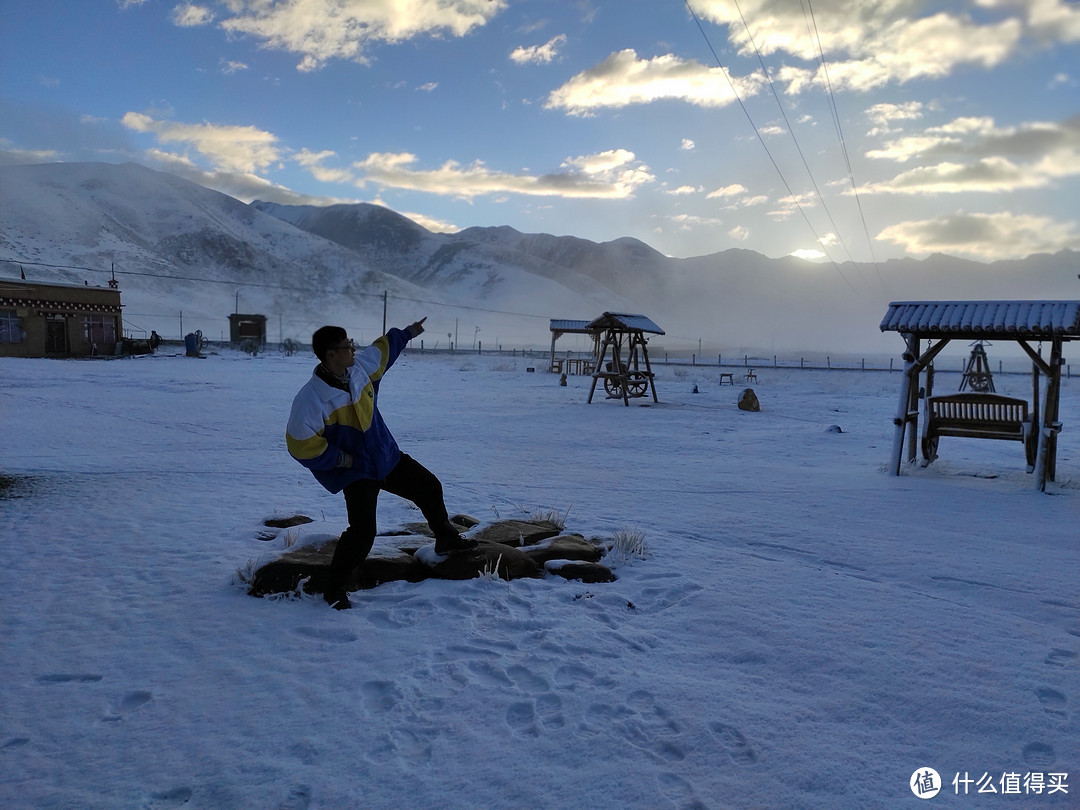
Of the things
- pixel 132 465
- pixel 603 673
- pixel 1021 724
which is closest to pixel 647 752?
pixel 603 673

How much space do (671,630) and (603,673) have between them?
0.75m

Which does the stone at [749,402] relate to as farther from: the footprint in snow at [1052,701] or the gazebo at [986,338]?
the footprint in snow at [1052,701]

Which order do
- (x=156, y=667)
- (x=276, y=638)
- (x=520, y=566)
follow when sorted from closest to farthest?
(x=156, y=667) → (x=276, y=638) → (x=520, y=566)

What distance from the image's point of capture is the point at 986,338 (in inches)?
350

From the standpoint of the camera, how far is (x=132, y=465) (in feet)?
29.3

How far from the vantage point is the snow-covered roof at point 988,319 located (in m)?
8.05

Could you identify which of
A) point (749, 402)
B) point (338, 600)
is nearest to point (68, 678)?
point (338, 600)

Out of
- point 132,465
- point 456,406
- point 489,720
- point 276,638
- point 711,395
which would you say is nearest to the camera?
point 489,720

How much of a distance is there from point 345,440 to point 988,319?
8.38m

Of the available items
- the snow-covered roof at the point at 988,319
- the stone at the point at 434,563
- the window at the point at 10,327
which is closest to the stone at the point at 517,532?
the stone at the point at 434,563

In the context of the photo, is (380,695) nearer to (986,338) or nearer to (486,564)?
(486,564)

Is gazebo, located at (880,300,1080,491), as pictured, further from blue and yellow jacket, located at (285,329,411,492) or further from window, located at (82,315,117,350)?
window, located at (82,315,117,350)

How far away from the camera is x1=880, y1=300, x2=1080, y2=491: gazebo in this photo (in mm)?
8273

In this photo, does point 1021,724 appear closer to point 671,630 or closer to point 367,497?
point 671,630
